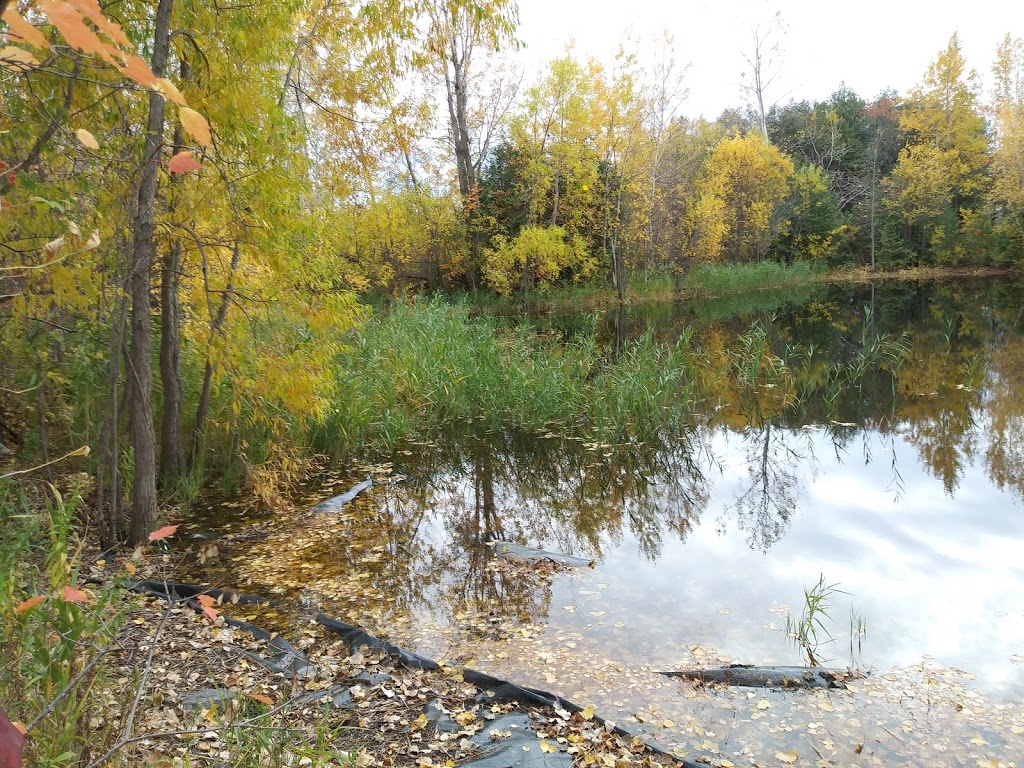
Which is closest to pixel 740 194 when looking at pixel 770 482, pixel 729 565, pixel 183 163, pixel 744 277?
pixel 744 277

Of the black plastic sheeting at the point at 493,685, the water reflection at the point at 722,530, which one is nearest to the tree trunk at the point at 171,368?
the water reflection at the point at 722,530

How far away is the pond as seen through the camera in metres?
3.19

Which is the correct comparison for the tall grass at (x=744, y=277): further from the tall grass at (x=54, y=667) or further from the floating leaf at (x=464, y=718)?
the tall grass at (x=54, y=667)

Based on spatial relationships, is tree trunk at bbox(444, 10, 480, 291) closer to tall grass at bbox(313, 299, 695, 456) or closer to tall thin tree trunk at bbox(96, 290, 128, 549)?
tall grass at bbox(313, 299, 695, 456)

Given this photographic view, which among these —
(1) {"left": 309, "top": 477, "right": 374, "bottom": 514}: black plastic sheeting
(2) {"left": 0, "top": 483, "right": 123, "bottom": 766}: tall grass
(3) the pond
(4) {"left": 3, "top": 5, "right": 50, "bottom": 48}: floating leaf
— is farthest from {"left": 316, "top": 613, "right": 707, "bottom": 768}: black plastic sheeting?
(4) {"left": 3, "top": 5, "right": 50, "bottom": 48}: floating leaf

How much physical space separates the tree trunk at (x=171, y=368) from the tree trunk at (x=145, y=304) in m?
0.46

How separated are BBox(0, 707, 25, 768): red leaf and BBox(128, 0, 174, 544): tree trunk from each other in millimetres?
3800

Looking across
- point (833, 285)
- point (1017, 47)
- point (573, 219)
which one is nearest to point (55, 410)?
point (573, 219)

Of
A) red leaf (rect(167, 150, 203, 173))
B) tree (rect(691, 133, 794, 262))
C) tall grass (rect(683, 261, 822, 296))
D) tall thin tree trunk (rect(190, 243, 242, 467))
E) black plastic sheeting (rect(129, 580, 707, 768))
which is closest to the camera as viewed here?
red leaf (rect(167, 150, 203, 173))

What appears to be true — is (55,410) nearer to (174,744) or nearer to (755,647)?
(174,744)

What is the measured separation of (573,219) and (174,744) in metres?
20.2

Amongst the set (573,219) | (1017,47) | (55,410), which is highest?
(1017,47)

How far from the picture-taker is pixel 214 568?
4617mm

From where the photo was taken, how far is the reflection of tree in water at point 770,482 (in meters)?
5.52
